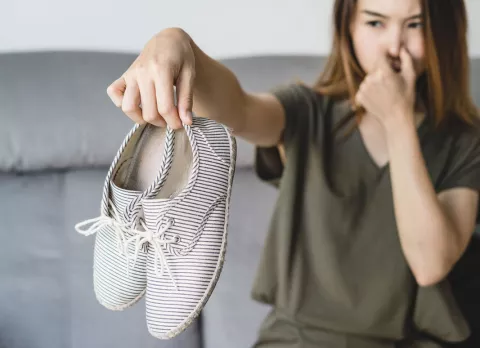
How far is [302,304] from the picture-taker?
729mm

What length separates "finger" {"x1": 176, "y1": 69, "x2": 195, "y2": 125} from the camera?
426 millimetres

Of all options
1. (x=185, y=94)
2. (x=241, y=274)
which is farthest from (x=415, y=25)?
(x=241, y=274)

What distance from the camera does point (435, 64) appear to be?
698mm

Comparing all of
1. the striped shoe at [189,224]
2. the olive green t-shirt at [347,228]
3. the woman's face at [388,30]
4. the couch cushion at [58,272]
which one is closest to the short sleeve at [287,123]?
the olive green t-shirt at [347,228]

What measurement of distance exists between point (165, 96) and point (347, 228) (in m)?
0.40

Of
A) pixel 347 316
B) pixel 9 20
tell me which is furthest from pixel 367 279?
pixel 9 20

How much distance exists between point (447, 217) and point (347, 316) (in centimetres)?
20

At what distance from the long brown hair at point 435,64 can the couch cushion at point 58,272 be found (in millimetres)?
469

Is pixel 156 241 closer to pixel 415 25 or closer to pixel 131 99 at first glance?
pixel 131 99

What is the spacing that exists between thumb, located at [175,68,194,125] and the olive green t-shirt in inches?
10.9

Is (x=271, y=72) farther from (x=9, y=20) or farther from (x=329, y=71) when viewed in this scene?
(x=9, y=20)

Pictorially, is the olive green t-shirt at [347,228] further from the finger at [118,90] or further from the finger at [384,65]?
the finger at [118,90]

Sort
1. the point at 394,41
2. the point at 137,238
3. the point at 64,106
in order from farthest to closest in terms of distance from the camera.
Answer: the point at 64,106, the point at 394,41, the point at 137,238

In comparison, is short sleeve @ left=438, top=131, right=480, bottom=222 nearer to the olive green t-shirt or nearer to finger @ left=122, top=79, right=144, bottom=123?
the olive green t-shirt
